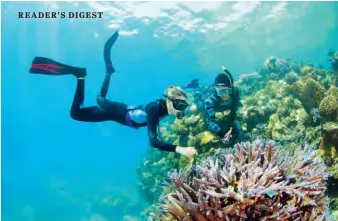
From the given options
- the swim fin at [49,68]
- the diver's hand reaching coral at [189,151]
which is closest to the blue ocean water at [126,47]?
the swim fin at [49,68]

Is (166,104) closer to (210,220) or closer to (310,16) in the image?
(210,220)

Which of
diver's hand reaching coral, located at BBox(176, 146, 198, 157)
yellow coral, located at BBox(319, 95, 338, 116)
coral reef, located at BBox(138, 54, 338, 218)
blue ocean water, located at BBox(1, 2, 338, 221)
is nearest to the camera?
diver's hand reaching coral, located at BBox(176, 146, 198, 157)

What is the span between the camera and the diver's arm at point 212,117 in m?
5.85

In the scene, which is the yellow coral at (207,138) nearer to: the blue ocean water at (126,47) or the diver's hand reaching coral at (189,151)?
the diver's hand reaching coral at (189,151)

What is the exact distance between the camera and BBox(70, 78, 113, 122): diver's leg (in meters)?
7.24

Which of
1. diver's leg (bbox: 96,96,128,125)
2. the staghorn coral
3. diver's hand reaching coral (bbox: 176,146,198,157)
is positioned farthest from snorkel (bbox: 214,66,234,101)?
the staghorn coral

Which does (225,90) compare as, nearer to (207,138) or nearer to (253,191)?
(207,138)

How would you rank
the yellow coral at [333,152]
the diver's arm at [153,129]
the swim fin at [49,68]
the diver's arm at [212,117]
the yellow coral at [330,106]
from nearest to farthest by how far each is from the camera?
the diver's arm at [153,129], the diver's arm at [212,117], the yellow coral at [333,152], the swim fin at [49,68], the yellow coral at [330,106]

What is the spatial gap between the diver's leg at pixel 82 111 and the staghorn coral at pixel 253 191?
399cm

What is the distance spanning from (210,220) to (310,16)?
4624 cm

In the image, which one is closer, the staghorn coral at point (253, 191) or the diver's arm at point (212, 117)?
the staghorn coral at point (253, 191)

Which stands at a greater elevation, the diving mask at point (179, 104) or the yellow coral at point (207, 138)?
the yellow coral at point (207, 138)

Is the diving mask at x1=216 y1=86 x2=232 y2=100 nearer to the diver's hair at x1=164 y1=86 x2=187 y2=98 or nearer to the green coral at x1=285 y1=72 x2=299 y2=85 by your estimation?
the diver's hair at x1=164 y1=86 x2=187 y2=98

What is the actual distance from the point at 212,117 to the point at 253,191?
11.1 ft
